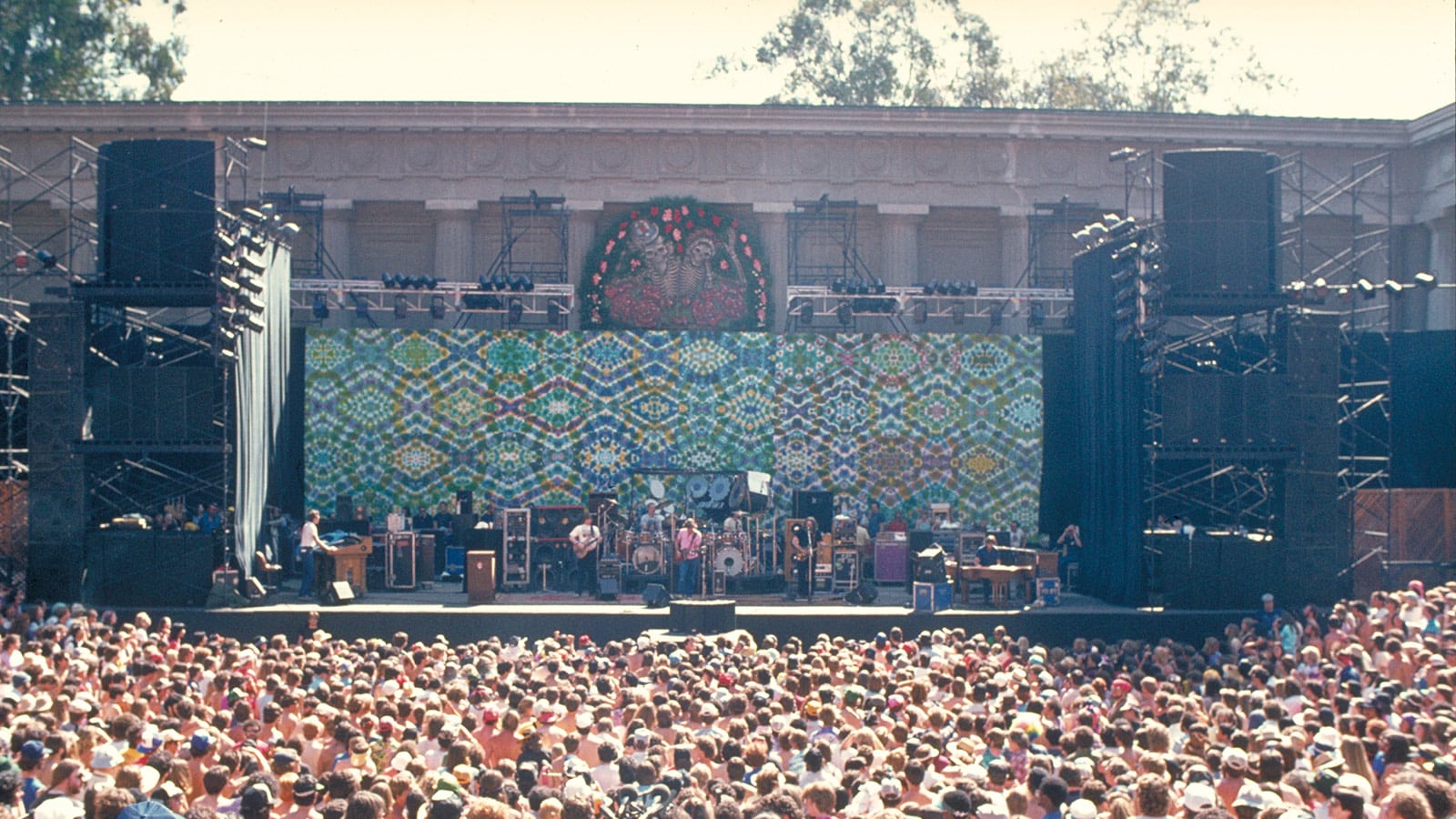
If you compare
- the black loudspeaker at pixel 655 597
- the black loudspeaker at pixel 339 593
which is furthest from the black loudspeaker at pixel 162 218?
the black loudspeaker at pixel 655 597

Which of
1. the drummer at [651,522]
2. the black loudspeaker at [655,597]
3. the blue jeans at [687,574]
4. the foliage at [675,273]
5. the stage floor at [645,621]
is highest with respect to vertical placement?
the foliage at [675,273]

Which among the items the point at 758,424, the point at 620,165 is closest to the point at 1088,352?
the point at 758,424

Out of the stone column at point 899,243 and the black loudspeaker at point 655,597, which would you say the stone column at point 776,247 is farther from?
the black loudspeaker at point 655,597

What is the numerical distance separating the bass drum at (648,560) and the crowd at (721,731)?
297 inches

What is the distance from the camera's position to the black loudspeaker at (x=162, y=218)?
23531 millimetres

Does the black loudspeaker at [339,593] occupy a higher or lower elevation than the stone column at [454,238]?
lower

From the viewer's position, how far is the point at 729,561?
968 inches

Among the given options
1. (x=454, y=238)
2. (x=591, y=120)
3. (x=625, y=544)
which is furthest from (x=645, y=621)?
(x=591, y=120)

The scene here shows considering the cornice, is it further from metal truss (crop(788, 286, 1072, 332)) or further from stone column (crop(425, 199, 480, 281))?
metal truss (crop(788, 286, 1072, 332))

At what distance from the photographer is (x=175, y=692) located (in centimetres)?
1220

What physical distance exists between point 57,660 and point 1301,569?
16.8 meters

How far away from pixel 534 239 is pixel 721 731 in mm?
24314

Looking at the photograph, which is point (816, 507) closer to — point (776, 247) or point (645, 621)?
point (645, 621)

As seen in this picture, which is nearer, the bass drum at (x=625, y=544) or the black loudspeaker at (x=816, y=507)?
the bass drum at (x=625, y=544)
